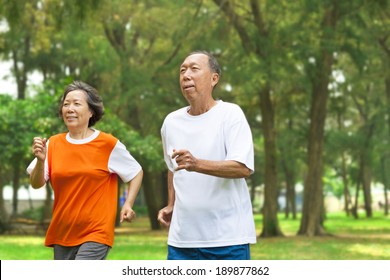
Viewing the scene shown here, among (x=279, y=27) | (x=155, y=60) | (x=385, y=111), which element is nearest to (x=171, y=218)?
(x=279, y=27)

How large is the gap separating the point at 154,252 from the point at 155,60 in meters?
12.5

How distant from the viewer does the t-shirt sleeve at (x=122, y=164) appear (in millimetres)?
5266

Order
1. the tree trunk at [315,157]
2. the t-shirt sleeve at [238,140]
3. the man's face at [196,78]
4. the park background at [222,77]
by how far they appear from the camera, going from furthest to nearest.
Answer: the tree trunk at [315,157] → the park background at [222,77] → the man's face at [196,78] → the t-shirt sleeve at [238,140]

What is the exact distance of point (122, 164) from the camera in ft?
17.5

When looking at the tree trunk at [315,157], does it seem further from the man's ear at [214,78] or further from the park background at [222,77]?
the man's ear at [214,78]

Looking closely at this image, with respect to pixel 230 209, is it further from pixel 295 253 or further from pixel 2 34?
pixel 2 34

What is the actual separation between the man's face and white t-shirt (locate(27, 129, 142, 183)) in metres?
0.80

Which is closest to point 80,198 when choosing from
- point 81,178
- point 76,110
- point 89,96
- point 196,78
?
point 81,178

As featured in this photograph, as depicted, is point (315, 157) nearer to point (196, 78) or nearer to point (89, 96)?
point (89, 96)

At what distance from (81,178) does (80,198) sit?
11cm

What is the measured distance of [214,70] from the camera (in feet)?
15.7

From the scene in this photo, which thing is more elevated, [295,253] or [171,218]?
[171,218]

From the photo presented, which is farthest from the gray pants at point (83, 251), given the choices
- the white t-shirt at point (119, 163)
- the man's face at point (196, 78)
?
the man's face at point (196, 78)

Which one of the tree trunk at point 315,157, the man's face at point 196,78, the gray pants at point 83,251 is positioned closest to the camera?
the man's face at point 196,78
